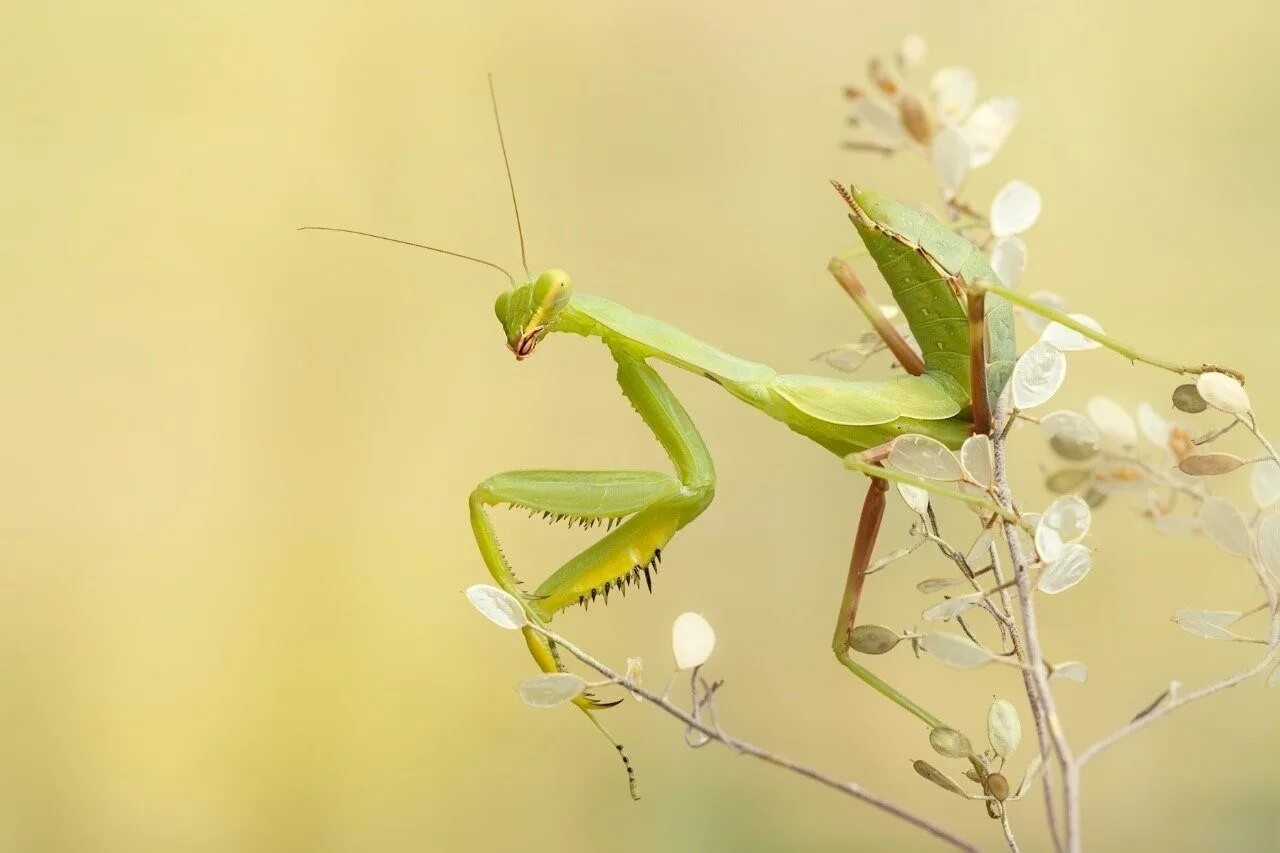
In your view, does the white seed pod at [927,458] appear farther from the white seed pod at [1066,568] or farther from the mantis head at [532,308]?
the mantis head at [532,308]

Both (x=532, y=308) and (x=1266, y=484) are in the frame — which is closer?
(x=1266, y=484)

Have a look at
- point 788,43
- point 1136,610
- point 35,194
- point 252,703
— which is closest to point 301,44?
point 35,194

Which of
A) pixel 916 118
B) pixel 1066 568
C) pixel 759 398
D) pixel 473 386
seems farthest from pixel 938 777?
pixel 473 386

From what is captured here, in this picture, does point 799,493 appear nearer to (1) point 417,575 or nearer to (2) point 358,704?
(1) point 417,575

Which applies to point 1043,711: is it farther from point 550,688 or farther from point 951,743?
point 550,688

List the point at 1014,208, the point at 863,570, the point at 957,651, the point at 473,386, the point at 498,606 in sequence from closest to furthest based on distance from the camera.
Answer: the point at 957,651
the point at 498,606
the point at 1014,208
the point at 863,570
the point at 473,386
